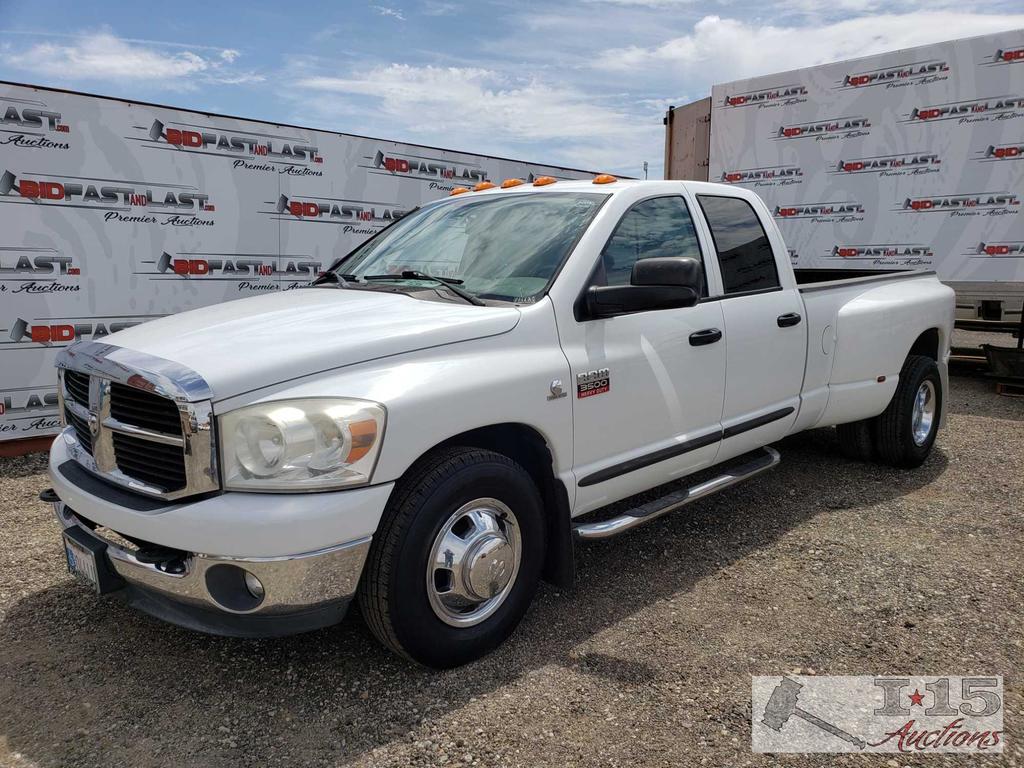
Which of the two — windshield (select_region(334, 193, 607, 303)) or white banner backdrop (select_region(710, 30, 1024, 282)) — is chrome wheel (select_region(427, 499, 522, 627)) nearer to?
windshield (select_region(334, 193, 607, 303))

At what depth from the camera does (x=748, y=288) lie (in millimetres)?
4043

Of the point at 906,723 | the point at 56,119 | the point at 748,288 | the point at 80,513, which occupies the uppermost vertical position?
the point at 56,119

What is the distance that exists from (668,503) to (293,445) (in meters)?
1.89

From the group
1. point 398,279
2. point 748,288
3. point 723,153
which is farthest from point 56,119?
point 723,153

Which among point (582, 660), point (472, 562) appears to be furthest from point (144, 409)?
point (582, 660)

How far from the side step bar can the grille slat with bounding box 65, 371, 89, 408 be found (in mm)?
1961

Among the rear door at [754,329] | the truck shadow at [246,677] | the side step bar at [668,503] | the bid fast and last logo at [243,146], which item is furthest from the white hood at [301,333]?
the bid fast and last logo at [243,146]

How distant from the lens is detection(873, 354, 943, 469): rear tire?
17.1ft

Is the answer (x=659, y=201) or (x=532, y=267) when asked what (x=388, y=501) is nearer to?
(x=532, y=267)

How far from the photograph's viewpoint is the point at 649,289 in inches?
121

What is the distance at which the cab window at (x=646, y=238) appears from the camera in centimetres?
335

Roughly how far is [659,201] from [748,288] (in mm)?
736

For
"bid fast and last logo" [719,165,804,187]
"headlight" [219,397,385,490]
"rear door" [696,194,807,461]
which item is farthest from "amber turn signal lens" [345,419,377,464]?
"bid fast and last logo" [719,165,804,187]

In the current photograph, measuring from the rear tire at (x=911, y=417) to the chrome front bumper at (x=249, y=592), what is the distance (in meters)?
4.15
